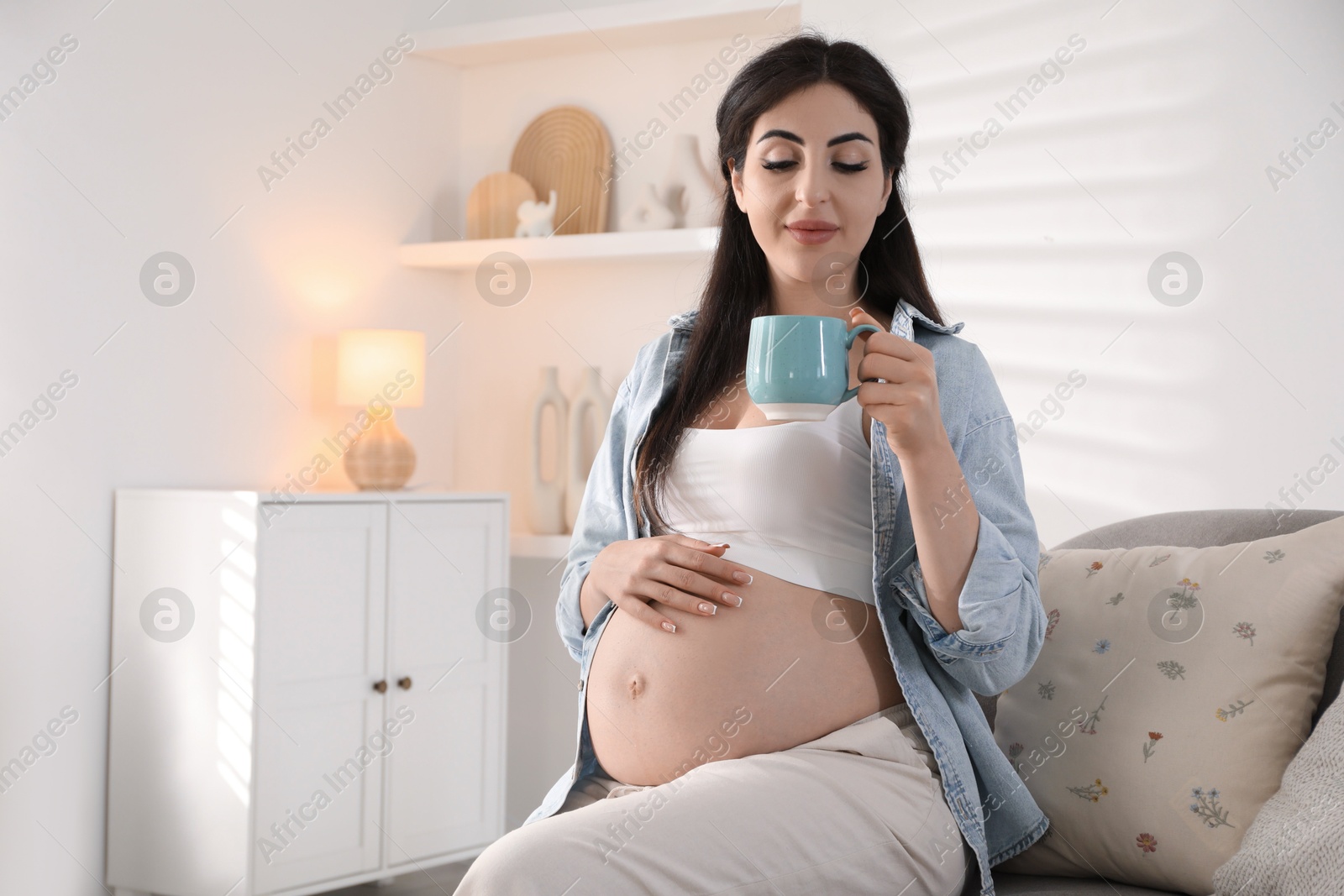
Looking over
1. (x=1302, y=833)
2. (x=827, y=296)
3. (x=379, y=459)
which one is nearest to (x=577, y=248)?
(x=379, y=459)

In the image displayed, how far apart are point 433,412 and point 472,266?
48 cm

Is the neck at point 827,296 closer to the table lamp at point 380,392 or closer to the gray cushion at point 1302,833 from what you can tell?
the gray cushion at point 1302,833

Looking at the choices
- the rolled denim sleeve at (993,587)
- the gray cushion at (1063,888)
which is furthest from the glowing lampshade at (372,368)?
the gray cushion at (1063,888)

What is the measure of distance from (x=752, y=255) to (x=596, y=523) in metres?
0.41

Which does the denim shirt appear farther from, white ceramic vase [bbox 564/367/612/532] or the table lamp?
white ceramic vase [bbox 564/367/612/532]

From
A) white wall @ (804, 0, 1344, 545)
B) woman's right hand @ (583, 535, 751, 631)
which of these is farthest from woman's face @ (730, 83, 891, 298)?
white wall @ (804, 0, 1344, 545)

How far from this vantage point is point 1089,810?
1.26 meters

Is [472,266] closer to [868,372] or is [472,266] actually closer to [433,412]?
[433,412]

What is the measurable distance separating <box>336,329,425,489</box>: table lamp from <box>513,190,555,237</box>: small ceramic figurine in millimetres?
481

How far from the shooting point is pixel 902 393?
42.7 inches

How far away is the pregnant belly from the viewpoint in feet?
3.95

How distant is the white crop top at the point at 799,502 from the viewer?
4.20ft

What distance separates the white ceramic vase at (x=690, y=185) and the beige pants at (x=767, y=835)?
234cm

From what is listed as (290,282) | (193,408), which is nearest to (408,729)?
(193,408)
